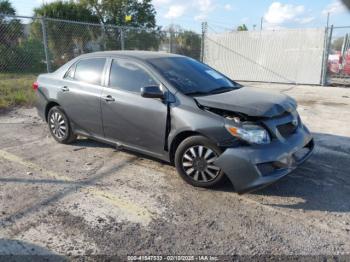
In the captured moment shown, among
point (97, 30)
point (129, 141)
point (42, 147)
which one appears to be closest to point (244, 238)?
point (129, 141)

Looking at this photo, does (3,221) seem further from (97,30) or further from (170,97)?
(97,30)

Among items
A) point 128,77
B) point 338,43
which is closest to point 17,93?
point 128,77

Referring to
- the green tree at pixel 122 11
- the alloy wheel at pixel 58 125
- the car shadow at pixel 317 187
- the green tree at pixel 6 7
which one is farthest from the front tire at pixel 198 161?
the green tree at pixel 122 11

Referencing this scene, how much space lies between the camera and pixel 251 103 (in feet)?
12.9

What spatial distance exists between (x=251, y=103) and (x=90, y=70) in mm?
2664

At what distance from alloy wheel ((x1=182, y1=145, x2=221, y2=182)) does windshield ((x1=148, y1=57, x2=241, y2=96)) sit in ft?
2.53

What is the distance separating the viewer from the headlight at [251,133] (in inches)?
144

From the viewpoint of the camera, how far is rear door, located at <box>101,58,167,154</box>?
170 inches

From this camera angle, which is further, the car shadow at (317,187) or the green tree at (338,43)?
the green tree at (338,43)

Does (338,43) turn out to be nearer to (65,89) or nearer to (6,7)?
(65,89)

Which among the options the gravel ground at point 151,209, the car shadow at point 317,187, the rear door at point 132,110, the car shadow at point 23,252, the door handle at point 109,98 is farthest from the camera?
the door handle at point 109,98

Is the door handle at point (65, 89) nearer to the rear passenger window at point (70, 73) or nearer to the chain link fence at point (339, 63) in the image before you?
the rear passenger window at point (70, 73)

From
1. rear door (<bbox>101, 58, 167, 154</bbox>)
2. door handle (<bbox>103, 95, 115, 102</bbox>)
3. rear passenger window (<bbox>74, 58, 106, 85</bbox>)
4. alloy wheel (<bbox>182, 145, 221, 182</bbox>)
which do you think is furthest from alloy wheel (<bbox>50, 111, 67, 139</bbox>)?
alloy wheel (<bbox>182, 145, 221, 182</bbox>)

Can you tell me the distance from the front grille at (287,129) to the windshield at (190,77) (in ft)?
3.28
